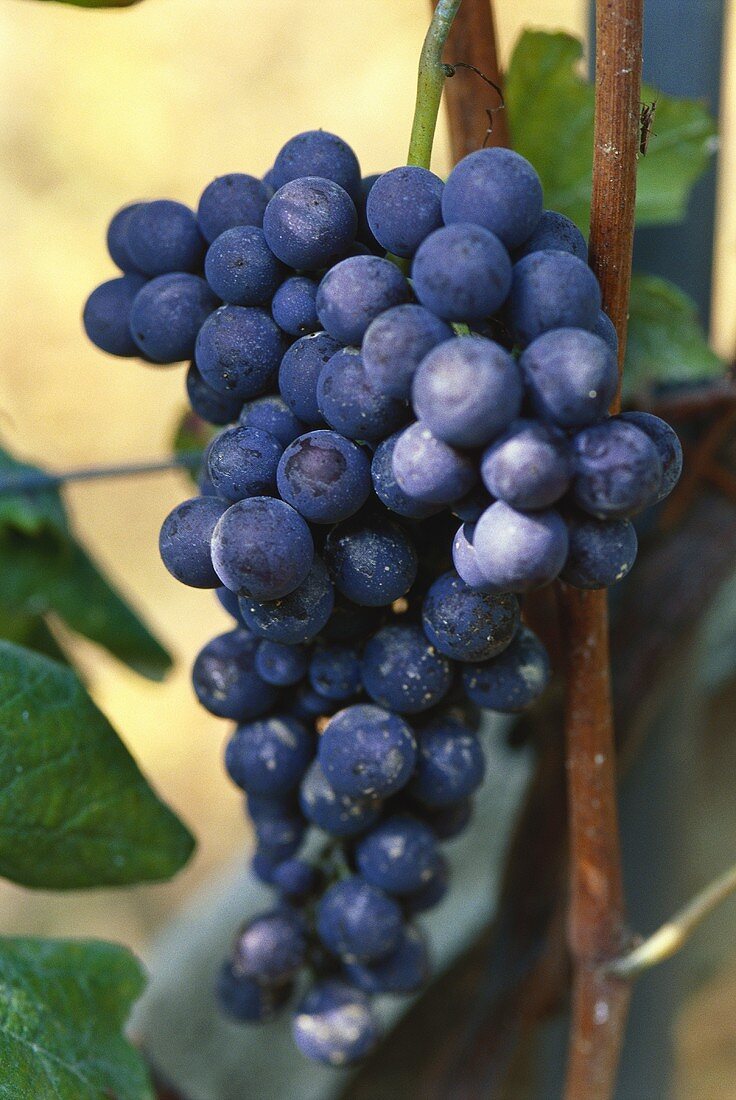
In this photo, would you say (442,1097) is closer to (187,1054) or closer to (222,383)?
(187,1054)

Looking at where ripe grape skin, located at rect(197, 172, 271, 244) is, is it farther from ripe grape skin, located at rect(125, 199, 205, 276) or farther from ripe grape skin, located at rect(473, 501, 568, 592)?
ripe grape skin, located at rect(473, 501, 568, 592)

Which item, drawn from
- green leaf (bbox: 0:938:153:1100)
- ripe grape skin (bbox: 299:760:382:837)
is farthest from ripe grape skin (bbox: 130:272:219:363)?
green leaf (bbox: 0:938:153:1100)

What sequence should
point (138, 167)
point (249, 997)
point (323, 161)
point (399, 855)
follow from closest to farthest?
point (323, 161), point (399, 855), point (249, 997), point (138, 167)

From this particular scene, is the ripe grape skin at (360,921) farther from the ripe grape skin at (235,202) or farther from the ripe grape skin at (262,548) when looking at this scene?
the ripe grape skin at (235,202)

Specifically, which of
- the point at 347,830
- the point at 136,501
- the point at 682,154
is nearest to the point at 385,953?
the point at 347,830

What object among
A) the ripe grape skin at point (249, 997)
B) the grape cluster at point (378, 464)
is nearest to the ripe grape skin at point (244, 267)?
the grape cluster at point (378, 464)

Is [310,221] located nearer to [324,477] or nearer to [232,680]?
[324,477]

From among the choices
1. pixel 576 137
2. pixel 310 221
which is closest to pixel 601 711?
pixel 310 221
